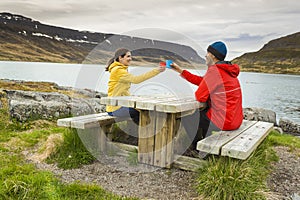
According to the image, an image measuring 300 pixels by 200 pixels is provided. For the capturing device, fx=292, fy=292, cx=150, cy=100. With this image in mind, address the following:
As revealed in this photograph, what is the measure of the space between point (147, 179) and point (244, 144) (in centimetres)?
152

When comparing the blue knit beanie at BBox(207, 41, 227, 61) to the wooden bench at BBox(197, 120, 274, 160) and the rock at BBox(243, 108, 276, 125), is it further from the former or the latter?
the rock at BBox(243, 108, 276, 125)

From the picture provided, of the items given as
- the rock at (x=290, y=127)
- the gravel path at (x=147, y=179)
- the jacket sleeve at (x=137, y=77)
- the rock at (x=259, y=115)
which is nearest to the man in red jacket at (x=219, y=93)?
the jacket sleeve at (x=137, y=77)

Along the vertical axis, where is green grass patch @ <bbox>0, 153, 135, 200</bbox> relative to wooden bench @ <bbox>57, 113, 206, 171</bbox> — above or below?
below

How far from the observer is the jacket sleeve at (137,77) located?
4887 millimetres

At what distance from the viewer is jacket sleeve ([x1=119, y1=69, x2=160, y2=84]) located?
4887 mm

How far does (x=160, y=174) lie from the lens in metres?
4.59

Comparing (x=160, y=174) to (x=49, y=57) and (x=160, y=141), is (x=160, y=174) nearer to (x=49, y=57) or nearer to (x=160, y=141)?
(x=160, y=141)

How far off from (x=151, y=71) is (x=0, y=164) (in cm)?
287

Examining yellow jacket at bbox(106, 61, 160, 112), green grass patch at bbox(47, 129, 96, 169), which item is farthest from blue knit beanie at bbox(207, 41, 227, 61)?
green grass patch at bbox(47, 129, 96, 169)

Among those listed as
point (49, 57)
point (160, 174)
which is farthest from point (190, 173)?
point (49, 57)

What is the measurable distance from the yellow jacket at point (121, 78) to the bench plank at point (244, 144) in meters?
1.72

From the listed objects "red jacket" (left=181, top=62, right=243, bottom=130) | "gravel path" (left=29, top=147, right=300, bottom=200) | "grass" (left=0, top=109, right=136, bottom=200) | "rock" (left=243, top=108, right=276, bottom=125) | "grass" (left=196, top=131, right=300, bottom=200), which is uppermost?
"red jacket" (left=181, top=62, right=243, bottom=130)

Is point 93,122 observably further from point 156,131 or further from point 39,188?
point 39,188

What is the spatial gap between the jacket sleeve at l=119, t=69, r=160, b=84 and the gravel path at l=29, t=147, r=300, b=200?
1395 millimetres
